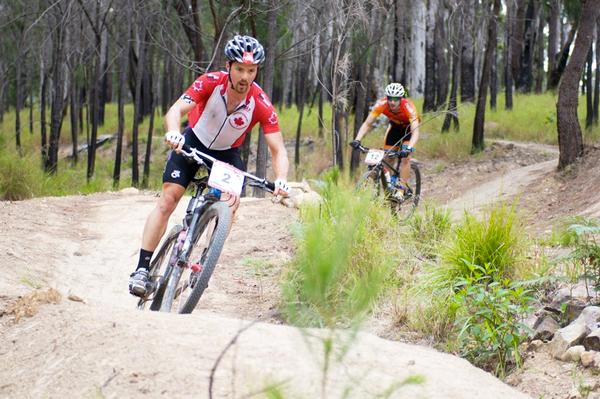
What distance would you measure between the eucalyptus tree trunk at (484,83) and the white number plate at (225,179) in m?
14.9

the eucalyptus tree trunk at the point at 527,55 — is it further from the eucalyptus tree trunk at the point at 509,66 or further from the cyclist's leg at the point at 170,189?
the cyclist's leg at the point at 170,189

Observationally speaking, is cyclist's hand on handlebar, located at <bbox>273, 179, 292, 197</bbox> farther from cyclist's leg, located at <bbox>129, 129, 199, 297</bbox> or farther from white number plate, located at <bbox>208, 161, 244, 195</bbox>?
cyclist's leg, located at <bbox>129, 129, 199, 297</bbox>

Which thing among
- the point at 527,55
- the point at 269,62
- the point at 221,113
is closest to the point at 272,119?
the point at 221,113

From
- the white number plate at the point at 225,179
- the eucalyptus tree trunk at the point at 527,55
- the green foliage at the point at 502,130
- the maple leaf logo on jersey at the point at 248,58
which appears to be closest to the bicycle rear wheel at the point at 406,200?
the maple leaf logo on jersey at the point at 248,58

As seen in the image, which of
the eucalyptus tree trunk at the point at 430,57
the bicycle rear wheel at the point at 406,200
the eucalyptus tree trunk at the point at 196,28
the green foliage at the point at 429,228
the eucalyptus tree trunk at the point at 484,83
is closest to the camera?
the green foliage at the point at 429,228

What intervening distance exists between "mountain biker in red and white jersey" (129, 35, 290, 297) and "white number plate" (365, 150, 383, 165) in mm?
4530

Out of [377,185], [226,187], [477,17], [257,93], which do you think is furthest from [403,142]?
[477,17]

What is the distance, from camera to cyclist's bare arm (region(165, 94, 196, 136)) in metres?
5.67

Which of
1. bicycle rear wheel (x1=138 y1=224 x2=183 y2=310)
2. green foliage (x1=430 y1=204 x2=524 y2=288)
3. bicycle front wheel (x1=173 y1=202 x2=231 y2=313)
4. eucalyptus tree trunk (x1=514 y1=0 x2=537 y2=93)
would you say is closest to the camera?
bicycle front wheel (x1=173 y1=202 x2=231 y2=313)

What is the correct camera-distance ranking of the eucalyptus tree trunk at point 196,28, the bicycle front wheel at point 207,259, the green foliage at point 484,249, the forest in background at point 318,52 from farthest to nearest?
the eucalyptus tree trunk at point 196,28, the forest in background at point 318,52, the green foliage at point 484,249, the bicycle front wheel at point 207,259

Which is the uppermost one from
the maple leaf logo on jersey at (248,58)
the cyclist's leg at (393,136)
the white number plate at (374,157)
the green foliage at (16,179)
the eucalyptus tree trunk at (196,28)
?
the eucalyptus tree trunk at (196,28)

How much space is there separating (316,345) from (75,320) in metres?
1.36

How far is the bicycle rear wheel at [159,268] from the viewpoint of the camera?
5.59m

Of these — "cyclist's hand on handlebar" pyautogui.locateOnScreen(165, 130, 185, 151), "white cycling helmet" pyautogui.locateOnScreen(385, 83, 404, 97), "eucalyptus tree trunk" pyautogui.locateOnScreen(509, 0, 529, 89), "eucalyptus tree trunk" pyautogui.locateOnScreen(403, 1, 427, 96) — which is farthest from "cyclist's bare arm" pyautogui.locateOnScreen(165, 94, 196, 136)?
"eucalyptus tree trunk" pyautogui.locateOnScreen(403, 1, 427, 96)
